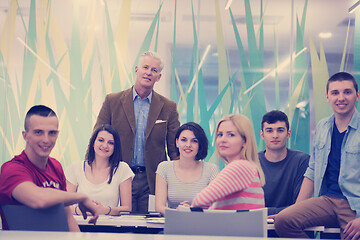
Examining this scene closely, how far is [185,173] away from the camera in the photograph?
9.83ft

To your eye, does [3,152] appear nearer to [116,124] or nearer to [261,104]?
[116,124]

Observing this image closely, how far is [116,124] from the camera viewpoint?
3.52m

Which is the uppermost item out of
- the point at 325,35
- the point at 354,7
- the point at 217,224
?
the point at 354,7

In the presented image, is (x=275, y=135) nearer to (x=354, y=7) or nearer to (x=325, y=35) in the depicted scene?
(x=325, y=35)

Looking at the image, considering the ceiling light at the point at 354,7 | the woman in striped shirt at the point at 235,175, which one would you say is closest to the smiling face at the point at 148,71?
the woman in striped shirt at the point at 235,175

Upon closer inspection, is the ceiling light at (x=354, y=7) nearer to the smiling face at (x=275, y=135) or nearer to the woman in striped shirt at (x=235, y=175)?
the smiling face at (x=275, y=135)

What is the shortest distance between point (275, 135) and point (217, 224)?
1.86m

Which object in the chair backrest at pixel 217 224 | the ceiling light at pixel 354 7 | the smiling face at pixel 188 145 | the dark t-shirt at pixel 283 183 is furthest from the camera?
the ceiling light at pixel 354 7

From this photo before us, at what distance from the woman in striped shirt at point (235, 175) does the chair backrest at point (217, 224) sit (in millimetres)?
256

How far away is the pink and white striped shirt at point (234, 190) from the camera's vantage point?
1.76 meters

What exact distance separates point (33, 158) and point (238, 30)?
10.6 feet

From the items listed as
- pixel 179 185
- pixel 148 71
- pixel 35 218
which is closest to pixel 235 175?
pixel 35 218

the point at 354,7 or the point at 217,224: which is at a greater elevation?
the point at 354,7

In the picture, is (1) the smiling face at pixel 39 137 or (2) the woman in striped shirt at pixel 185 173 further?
(2) the woman in striped shirt at pixel 185 173
